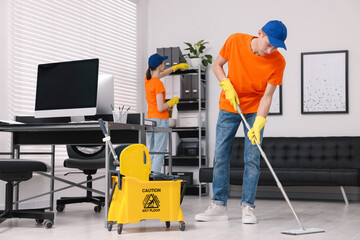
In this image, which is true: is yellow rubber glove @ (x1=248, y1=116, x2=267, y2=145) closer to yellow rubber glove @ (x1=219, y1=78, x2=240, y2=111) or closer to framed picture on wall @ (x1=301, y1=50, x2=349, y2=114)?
yellow rubber glove @ (x1=219, y1=78, x2=240, y2=111)

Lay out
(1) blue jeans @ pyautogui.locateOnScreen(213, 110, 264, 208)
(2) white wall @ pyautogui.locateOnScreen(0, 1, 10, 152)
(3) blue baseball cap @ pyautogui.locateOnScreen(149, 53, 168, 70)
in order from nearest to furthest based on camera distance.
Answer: (1) blue jeans @ pyautogui.locateOnScreen(213, 110, 264, 208), (2) white wall @ pyautogui.locateOnScreen(0, 1, 10, 152), (3) blue baseball cap @ pyautogui.locateOnScreen(149, 53, 168, 70)

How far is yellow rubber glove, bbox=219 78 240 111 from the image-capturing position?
3.14m

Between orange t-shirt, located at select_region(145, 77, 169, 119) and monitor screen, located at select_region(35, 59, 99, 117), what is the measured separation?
52.5 inches

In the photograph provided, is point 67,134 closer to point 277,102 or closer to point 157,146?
point 157,146

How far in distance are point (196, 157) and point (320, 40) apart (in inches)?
74.3

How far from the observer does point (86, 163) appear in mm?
4121

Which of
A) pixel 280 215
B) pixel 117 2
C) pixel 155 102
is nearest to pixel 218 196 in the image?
pixel 280 215

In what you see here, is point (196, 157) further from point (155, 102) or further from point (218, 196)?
point (218, 196)

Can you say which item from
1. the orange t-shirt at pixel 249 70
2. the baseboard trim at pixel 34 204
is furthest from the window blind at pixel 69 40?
the orange t-shirt at pixel 249 70

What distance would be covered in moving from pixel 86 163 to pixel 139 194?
1.42 meters

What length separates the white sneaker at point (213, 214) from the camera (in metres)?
3.33

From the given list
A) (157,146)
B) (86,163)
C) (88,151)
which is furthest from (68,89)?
(157,146)

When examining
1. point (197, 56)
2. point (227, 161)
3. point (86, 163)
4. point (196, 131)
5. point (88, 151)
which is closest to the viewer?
point (227, 161)

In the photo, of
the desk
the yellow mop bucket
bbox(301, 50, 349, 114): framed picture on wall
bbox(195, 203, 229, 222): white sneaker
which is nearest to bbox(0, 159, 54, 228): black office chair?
the desk
